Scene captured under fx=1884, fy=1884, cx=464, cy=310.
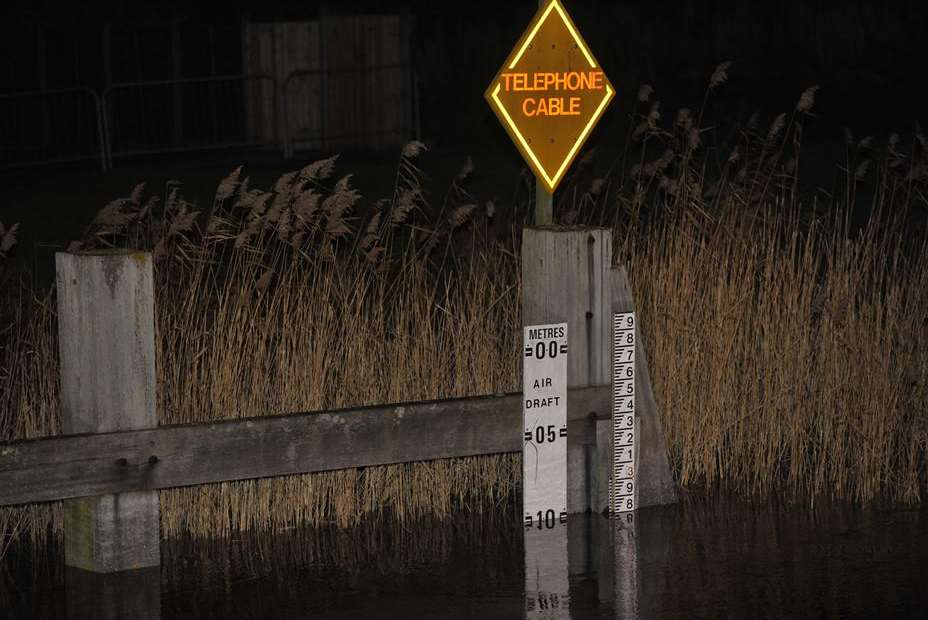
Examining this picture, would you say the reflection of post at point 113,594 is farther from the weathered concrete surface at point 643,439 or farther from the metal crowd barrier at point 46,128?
the metal crowd barrier at point 46,128

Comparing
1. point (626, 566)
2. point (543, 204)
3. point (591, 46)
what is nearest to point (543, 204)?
point (543, 204)

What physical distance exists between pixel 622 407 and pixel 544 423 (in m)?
0.43

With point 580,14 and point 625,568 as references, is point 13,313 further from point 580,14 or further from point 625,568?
point 580,14

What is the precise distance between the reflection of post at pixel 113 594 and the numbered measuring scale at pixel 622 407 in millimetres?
2149

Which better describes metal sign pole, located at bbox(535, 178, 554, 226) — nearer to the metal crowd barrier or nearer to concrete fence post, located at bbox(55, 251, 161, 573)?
concrete fence post, located at bbox(55, 251, 161, 573)

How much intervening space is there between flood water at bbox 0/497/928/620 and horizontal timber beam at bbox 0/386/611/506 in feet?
1.35

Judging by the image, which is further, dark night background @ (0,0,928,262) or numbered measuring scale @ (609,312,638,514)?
dark night background @ (0,0,928,262)

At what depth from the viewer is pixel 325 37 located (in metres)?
25.9

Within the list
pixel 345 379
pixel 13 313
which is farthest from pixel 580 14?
pixel 345 379

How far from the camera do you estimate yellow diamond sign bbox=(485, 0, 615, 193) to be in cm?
853

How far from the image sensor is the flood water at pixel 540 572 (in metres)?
7.14

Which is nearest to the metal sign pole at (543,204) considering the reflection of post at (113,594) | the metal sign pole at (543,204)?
the metal sign pole at (543,204)

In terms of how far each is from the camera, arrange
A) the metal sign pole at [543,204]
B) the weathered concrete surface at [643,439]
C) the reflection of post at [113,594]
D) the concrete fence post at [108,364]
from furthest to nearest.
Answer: the metal sign pole at [543,204] → the weathered concrete surface at [643,439] → the concrete fence post at [108,364] → the reflection of post at [113,594]

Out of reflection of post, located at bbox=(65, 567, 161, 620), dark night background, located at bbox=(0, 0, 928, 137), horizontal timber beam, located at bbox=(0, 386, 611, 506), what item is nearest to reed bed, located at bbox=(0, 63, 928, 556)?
horizontal timber beam, located at bbox=(0, 386, 611, 506)
